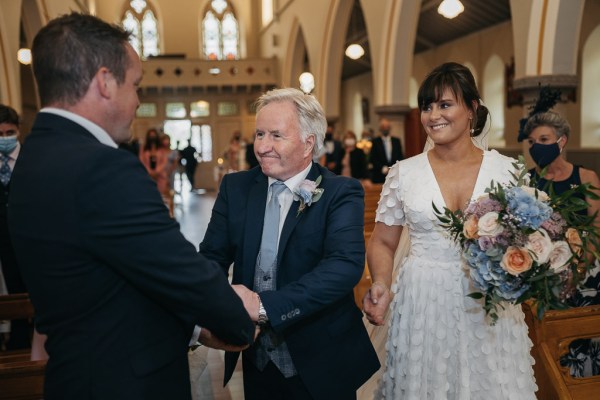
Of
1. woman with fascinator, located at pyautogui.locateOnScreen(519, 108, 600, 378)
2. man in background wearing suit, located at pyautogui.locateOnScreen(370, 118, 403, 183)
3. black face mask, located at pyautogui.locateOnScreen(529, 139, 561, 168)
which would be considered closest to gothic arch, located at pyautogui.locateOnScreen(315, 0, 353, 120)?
man in background wearing suit, located at pyautogui.locateOnScreen(370, 118, 403, 183)

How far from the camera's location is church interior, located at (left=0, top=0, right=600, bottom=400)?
506 centimetres

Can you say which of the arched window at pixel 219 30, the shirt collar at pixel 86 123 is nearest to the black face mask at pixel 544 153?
the shirt collar at pixel 86 123

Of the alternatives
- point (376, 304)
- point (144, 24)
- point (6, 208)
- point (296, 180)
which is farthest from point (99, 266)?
point (144, 24)

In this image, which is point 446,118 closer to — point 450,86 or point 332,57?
point 450,86

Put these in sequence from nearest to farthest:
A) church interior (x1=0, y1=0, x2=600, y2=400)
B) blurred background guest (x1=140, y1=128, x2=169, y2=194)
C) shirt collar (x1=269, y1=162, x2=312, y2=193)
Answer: shirt collar (x1=269, y1=162, x2=312, y2=193) < church interior (x1=0, y1=0, x2=600, y2=400) < blurred background guest (x1=140, y1=128, x2=169, y2=194)

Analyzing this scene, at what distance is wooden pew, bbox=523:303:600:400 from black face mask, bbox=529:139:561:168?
1.27 metres

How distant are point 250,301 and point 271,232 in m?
0.37

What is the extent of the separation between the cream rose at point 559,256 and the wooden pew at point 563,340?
0.53m

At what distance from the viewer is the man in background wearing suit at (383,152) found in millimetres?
10617

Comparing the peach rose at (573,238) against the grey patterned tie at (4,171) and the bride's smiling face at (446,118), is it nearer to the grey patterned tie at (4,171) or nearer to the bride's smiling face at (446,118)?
the bride's smiling face at (446,118)

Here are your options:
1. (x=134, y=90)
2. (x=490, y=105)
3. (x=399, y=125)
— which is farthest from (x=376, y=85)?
(x=134, y=90)

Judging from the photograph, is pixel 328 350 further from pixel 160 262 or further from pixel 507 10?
pixel 507 10

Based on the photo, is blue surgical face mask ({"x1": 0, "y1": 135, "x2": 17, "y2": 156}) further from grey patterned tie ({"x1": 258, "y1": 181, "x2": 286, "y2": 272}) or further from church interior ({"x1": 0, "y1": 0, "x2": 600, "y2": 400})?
grey patterned tie ({"x1": 258, "y1": 181, "x2": 286, "y2": 272})

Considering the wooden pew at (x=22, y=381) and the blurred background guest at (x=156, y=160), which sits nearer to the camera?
the wooden pew at (x=22, y=381)
